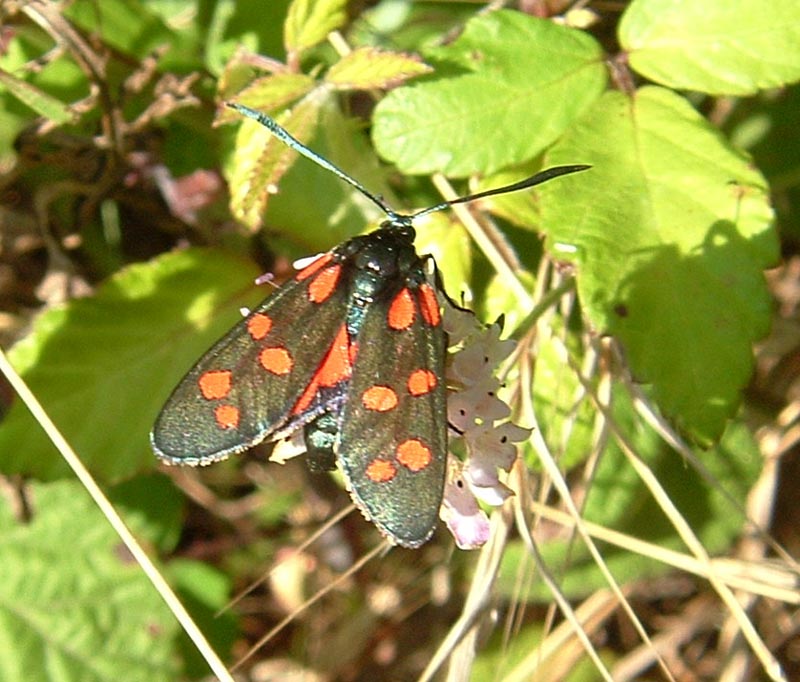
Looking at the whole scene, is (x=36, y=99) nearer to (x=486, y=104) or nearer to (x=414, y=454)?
(x=486, y=104)

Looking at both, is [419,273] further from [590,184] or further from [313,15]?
[313,15]

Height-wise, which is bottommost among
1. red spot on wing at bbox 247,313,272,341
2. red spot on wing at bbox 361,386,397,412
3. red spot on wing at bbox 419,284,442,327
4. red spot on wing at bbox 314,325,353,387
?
red spot on wing at bbox 314,325,353,387

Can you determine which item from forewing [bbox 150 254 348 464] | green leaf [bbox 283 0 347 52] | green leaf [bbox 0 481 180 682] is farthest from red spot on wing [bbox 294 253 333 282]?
green leaf [bbox 0 481 180 682]

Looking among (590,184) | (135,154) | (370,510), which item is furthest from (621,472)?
(135,154)

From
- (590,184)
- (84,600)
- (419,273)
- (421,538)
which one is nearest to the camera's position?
(421,538)

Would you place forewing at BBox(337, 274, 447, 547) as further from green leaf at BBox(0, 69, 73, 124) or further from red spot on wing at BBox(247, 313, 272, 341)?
green leaf at BBox(0, 69, 73, 124)
